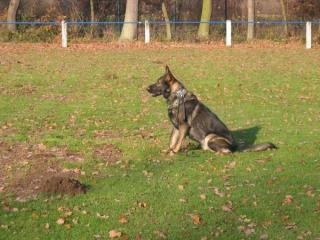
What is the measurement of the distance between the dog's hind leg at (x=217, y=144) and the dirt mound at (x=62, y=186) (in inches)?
111

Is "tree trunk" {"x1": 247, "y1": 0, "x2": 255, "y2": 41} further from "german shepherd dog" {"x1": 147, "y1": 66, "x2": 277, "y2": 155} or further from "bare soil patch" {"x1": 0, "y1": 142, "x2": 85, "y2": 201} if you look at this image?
"bare soil patch" {"x1": 0, "y1": 142, "x2": 85, "y2": 201}

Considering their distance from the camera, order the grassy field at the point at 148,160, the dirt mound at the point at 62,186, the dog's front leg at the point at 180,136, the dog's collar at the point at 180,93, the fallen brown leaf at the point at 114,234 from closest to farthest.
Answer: the fallen brown leaf at the point at 114,234 < the grassy field at the point at 148,160 < the dirt mound at the point at 62,186 < the dog's front leg at the point at 180,136 < the dog's collar at the point at 180,93

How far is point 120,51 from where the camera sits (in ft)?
90.8

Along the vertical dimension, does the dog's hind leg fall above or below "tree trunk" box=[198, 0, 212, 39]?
below

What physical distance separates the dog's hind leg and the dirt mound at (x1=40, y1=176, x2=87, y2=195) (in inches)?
111

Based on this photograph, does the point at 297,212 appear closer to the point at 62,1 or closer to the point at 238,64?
the point at 238,64

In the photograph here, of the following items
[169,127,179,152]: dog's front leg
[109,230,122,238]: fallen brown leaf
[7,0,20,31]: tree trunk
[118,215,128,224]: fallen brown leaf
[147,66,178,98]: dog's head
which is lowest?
[109,230,122,238]: fallen brown leaf

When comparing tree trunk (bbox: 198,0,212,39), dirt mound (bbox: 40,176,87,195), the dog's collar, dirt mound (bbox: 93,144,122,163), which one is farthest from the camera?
tree trunk (bbox: 198,0,212,39)

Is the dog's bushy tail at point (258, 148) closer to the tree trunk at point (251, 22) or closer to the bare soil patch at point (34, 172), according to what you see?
the bare soil patch at point (34, 172)

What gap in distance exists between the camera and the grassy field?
24.7ft

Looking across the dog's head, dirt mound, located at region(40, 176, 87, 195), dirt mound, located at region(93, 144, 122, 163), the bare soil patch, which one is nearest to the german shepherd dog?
the dog's head

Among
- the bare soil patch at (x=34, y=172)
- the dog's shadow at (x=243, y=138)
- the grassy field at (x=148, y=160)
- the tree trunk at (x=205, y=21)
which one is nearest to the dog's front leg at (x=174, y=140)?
the grassy field at (x=148, y=160)

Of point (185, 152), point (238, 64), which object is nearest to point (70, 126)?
point (185, 152)

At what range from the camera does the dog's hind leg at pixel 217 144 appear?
35.1 feet
